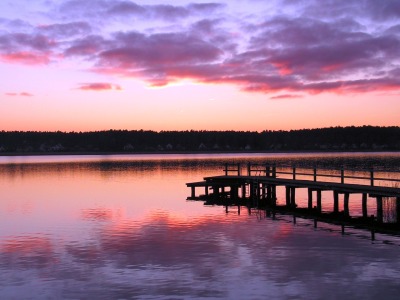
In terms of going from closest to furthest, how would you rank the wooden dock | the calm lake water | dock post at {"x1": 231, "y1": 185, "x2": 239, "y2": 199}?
the calm lake water, the wooden dock, dock post at {"x1": 231, "y1": 185, "x2": 239, "y2": 199}

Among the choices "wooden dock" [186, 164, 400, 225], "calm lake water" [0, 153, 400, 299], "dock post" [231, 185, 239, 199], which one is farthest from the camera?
"dock post" [231, 185, 239, 199]

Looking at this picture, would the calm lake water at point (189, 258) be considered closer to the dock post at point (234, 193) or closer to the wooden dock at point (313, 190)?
the wooden dock at point (313, 190)

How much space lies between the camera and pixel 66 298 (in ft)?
50.5

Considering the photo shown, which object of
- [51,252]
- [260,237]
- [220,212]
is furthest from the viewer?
[220,212]

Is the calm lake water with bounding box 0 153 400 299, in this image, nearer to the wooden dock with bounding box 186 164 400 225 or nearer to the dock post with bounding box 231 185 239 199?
the wooden dock with bounding box 186 164 400 225

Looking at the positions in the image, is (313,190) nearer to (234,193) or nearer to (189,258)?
(234,193)

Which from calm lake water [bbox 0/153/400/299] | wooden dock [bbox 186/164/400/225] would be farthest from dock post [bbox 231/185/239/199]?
calm lake water [bbox 0/153/400/299]

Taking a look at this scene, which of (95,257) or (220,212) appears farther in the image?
(220,212)

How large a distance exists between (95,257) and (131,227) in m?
8.29

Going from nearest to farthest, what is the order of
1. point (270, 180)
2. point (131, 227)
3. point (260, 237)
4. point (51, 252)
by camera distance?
point (51, 252) → point (260, 237) → point (131, 227) → point (270, 180)

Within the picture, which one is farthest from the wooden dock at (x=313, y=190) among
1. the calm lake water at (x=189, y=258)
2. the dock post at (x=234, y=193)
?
the calm lake water at (x=189, y=258)

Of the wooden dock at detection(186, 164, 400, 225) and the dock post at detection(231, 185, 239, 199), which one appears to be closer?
the wooden dock at detection(186, 164, 400, 225)

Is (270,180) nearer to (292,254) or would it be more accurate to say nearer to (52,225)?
(52,225)

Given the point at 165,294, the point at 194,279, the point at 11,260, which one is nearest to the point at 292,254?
the point at 194,279
